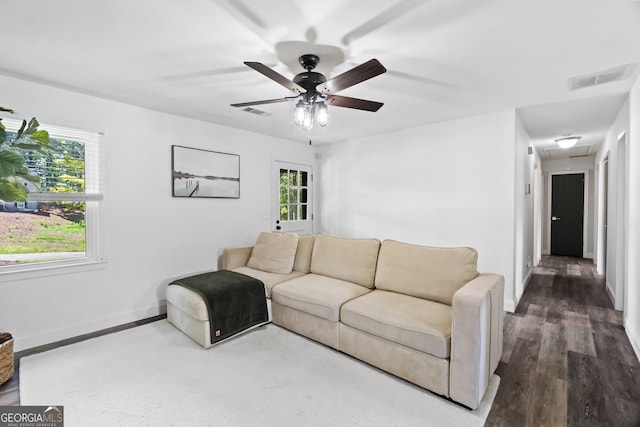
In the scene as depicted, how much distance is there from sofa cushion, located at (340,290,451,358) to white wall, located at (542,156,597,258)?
6.70 meters

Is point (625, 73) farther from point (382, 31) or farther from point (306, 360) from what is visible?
point (306, 360)

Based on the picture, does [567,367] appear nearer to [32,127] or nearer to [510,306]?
[510,306]

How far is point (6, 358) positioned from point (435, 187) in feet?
15.0

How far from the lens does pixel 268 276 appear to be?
3.43m

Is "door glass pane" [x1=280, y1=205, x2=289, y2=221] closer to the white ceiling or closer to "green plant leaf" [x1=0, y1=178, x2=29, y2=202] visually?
the white ceiling

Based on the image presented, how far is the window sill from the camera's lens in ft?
8.58

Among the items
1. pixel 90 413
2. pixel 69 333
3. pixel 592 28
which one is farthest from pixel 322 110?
pixel 69 333

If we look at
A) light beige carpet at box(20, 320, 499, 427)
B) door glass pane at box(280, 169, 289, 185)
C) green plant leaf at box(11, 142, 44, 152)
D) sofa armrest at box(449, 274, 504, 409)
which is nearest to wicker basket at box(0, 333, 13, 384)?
light beige carpet at box(20, 320, 499, 427)

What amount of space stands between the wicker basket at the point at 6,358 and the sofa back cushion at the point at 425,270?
2947mm

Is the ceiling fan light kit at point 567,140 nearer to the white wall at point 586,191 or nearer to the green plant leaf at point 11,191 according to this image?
the white wall at point 586,191

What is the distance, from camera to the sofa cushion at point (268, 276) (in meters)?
3.20

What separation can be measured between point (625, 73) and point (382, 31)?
225cm

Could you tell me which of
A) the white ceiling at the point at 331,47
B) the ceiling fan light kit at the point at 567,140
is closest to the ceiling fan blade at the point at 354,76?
the white ceiling at the point at 331,47

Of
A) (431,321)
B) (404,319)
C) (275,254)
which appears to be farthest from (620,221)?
(275,254)
